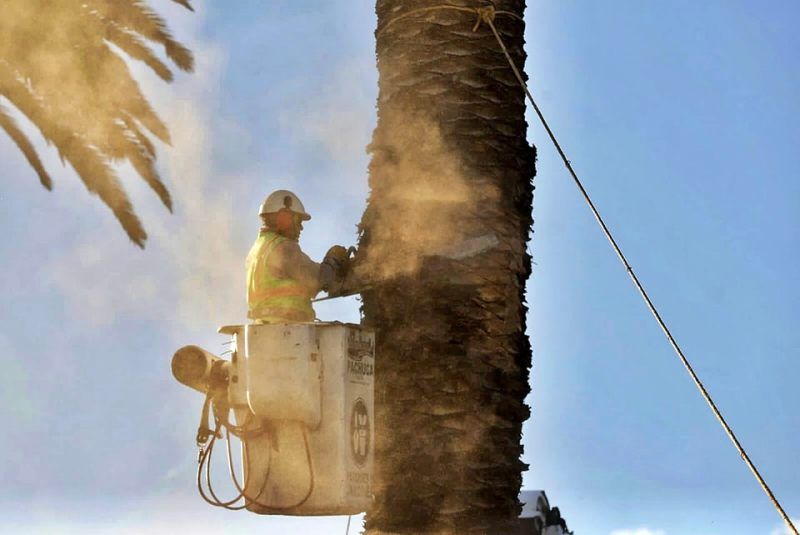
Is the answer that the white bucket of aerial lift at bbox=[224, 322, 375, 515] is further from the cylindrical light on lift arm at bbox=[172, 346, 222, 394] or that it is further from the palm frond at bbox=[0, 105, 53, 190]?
the palm frond at bbox=[0, 105, 53, 190]

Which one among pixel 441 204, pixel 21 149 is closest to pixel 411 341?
pixel 441 204

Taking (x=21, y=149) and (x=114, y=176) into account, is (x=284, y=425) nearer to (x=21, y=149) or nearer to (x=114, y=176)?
(x=114, y=176)

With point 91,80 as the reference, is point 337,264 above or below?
below

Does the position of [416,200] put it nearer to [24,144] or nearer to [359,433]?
[359,433]

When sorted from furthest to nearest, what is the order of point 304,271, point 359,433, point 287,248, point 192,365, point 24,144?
1. point 24,144
2. point 287,248
3. point 304,271
4. point 192,365
5. point 359,433

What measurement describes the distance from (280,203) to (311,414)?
4.60 feet

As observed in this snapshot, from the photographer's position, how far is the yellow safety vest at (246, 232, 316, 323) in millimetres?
7324

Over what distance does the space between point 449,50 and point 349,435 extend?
84.1 inches

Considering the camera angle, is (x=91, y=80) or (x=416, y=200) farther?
(x=91, y=80)

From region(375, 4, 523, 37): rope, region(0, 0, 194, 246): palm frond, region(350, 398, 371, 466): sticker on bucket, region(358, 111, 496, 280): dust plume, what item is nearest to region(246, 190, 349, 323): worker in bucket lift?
region(358, 111, 496, 280): dust plume

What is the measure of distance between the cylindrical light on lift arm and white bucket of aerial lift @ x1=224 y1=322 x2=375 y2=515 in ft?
0.97

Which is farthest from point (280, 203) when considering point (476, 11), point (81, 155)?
point (81, 155)

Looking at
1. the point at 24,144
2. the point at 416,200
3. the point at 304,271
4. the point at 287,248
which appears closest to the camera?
the point at 416,200

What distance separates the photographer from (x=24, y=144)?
33.9 feet
